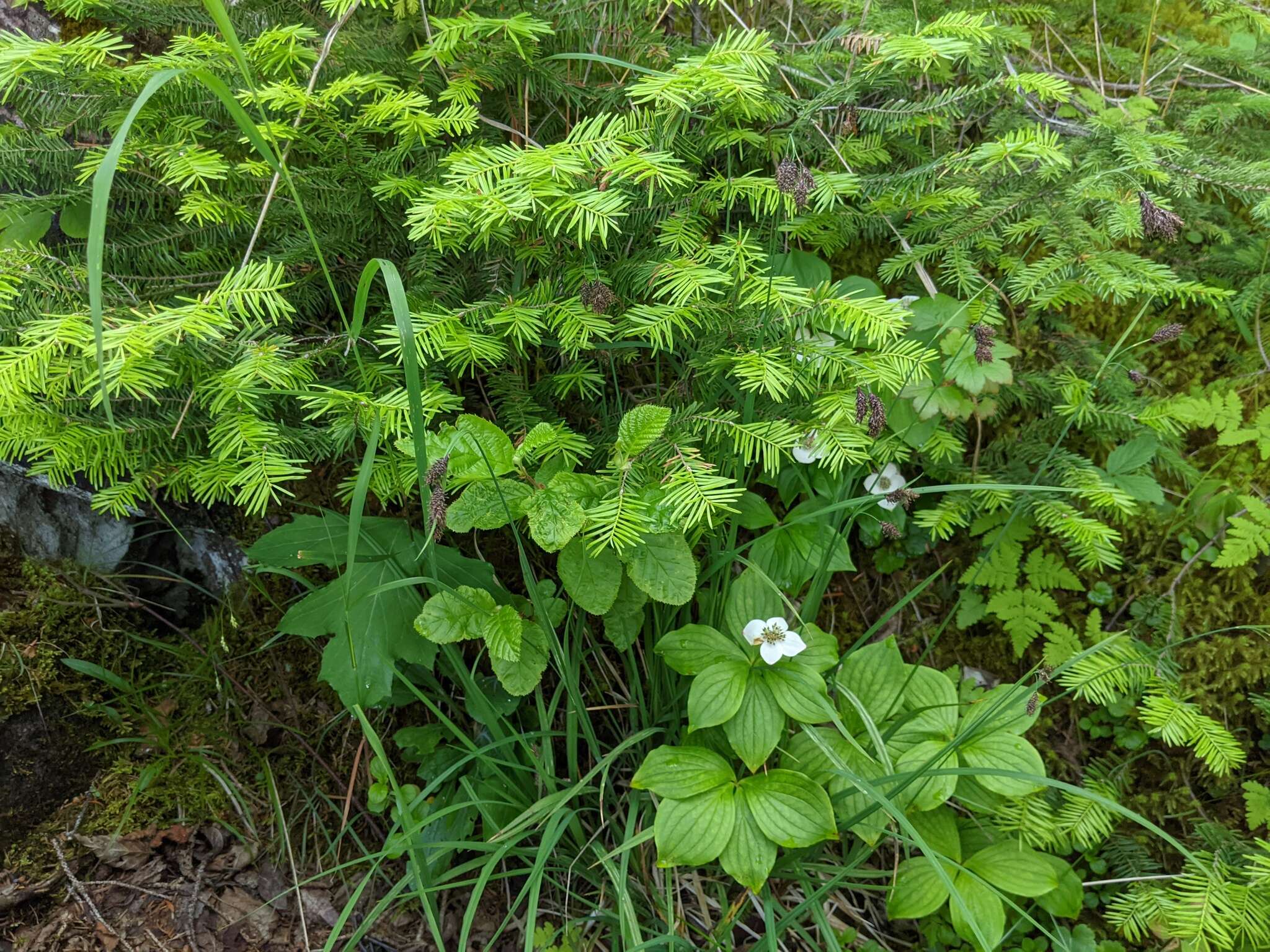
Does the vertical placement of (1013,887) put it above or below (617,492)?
below

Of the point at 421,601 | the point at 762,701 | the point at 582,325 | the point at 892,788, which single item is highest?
the point at 582,325

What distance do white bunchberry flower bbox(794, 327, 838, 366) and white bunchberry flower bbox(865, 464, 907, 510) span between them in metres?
0.42

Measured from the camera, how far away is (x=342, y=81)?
1.36 m

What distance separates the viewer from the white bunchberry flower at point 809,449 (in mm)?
1533

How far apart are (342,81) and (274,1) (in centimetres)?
47

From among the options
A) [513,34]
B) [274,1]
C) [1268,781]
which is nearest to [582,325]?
[513,34]

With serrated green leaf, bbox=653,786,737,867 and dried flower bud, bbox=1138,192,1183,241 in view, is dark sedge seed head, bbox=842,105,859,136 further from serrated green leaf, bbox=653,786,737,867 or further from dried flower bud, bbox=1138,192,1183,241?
serrated green leaf, bbox=653,786,737,867

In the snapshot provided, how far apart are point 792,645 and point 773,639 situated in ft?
0.13

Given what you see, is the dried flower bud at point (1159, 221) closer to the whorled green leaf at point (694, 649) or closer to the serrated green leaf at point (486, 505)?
the whorled green leaf at point (694, 649)

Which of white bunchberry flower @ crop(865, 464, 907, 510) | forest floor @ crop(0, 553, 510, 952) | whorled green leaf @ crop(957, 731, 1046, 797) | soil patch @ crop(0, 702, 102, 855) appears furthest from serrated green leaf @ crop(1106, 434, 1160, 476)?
soil patch @ crop(0, 702, 102, 855)

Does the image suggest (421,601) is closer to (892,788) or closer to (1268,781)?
(892,788)

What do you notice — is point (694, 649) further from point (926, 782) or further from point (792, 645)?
point (926, 782)

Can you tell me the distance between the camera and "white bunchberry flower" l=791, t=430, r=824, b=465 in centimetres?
153

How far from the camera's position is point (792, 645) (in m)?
1.63
